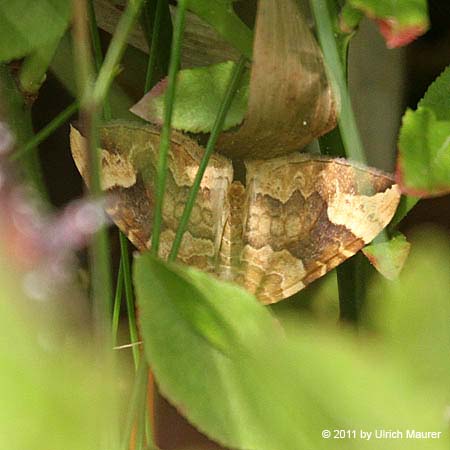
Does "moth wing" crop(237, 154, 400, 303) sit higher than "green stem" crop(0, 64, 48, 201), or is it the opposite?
"green stem" crop(0, 64, 48, 201)

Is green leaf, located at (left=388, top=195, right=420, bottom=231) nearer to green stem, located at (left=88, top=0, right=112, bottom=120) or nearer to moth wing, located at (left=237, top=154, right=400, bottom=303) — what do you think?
moth wing, located at (left=237, top=154, right=400, bottom=303)

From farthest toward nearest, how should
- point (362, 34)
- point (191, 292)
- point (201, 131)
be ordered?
point (362, 34) < point (201, 131) < point (191, 292)

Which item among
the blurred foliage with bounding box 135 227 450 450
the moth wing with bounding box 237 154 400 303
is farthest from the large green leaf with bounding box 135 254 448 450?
the moth wing with bounding box 237 154 400 303

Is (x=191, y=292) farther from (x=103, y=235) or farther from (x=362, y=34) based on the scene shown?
(x=362, y=34)

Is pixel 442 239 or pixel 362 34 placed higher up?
pixel 362 34

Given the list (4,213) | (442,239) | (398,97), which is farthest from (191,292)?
(398,97)

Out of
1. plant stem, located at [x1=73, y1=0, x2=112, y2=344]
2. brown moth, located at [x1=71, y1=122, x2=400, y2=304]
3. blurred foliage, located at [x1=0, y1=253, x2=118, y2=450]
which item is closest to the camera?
blurred foliage, located at [x1=0, y1=253, x2=118, y2=450]
